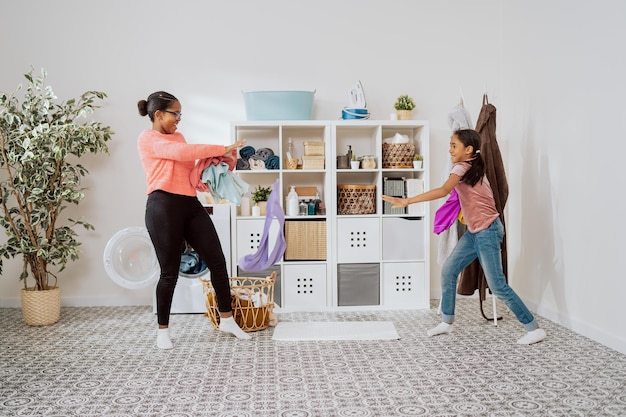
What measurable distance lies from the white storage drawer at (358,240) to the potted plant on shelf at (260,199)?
0.57 meters

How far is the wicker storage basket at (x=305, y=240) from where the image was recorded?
4.41 metres

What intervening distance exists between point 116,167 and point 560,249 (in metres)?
3.29

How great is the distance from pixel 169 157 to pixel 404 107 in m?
2.00

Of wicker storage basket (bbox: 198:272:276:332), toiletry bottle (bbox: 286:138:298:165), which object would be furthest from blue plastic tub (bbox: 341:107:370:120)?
wicker storage basket (bbox: 198:272:276:332)

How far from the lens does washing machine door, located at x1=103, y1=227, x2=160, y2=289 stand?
4.22 meters

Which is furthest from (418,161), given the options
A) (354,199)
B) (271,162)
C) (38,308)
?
(38,308)

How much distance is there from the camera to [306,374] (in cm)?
286

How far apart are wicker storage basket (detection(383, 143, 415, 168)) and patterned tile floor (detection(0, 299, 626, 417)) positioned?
1.27 metres

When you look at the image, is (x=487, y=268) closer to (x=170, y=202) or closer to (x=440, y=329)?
(x=440, y=329)

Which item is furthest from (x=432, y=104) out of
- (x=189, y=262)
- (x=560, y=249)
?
(x=189, y=262)

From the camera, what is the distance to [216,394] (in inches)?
102

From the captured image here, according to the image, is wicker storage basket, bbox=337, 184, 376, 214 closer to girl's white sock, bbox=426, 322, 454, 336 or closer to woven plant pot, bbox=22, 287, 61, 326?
girl's white sock, bbox=426, 322, 454, 336

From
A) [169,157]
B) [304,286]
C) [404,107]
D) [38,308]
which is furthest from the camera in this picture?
[404,107]

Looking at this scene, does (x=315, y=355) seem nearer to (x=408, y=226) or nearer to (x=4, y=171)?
(x=408, y=226)
